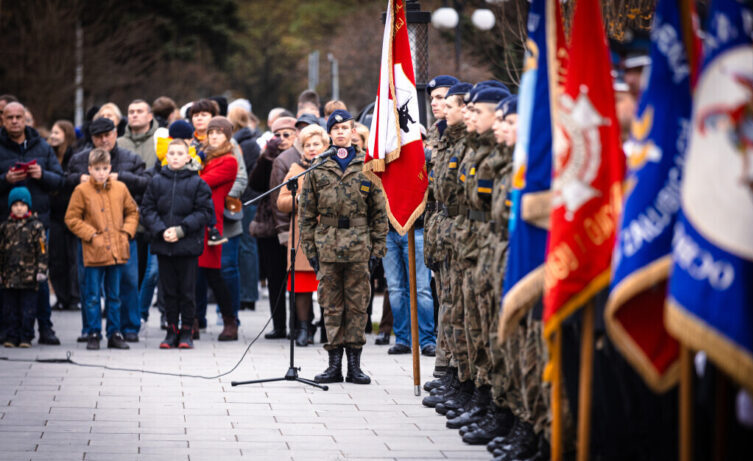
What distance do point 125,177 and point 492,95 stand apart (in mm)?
5874

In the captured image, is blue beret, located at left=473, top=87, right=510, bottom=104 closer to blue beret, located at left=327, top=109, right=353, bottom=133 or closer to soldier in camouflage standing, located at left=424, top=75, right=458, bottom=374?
soldier in camouflage standing, located at left=424, top=75, right=458, bottom=374

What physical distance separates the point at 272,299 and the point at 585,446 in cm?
860

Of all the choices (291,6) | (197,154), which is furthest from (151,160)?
(291,6)

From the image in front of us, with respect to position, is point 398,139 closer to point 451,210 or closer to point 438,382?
point 451,210

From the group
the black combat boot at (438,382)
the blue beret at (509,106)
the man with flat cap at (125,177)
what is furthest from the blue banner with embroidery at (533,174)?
the man with flat cap at (125,177)

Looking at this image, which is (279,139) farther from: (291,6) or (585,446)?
(291,6)

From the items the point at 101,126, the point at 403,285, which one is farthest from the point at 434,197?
the point at 101,126

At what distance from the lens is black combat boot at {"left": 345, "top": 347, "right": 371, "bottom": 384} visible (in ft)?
31.7

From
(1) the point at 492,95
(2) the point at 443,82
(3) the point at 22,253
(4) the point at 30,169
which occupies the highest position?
(2) the point at 443,82

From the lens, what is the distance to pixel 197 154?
504 inches

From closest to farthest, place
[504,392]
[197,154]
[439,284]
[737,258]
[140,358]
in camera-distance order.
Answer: [737,258], [504,392], [439,284], [140,358], [197,154]

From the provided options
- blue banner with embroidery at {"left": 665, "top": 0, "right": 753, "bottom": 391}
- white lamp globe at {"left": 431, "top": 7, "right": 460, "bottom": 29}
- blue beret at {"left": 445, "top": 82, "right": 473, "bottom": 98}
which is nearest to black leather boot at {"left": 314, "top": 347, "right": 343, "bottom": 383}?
blue beret at {"left": 445, "top": 82, "right": 473, "bottom": 98}

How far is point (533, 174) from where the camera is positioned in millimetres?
5387

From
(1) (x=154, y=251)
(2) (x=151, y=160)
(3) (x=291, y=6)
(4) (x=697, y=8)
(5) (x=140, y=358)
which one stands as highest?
(3) (x=291, y=6)
